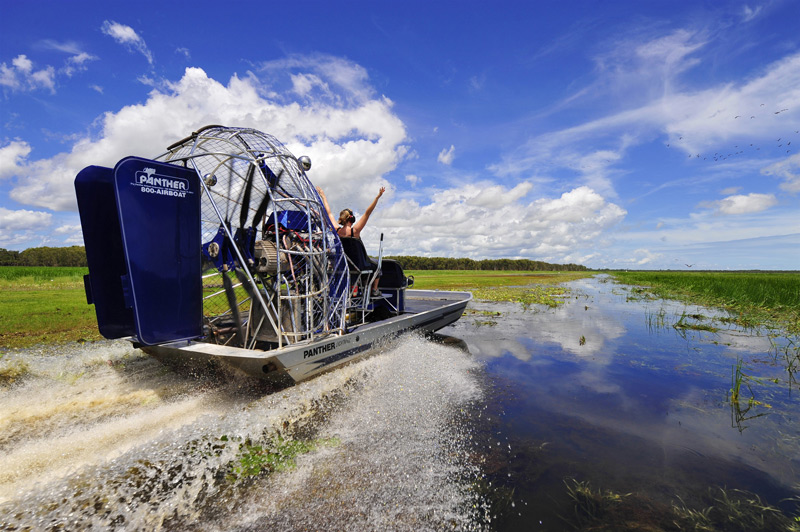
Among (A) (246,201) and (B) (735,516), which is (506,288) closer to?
(A) (246,201)

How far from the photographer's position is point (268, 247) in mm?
4555

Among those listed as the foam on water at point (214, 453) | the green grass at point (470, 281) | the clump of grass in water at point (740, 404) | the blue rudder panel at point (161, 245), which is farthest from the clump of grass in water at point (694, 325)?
the green grass at point (470, 281)

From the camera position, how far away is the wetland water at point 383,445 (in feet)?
8.86

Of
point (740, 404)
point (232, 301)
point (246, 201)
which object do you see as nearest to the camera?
point (232, 301)

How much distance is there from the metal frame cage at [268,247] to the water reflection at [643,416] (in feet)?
9.71

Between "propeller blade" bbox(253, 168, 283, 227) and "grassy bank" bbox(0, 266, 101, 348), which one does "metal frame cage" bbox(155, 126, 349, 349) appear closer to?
"propeller blade" bbox(253, 168, 283, 227)

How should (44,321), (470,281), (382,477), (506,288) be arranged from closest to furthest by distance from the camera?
(382,477)
(44,321)
(506,288)
(470,281)

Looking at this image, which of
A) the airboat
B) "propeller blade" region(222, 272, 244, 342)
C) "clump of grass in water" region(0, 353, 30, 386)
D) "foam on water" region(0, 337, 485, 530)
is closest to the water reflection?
"foam on water" region(0, 337, 485, 530)

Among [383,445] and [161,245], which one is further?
[161,245]

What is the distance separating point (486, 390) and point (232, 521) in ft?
13.2

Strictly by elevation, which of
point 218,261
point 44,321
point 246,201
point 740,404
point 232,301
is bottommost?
point 740,404

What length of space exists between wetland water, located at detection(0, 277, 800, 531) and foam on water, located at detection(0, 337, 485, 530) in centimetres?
2

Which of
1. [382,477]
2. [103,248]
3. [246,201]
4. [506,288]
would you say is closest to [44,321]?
[103,248]

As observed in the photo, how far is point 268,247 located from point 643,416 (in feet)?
17.5
